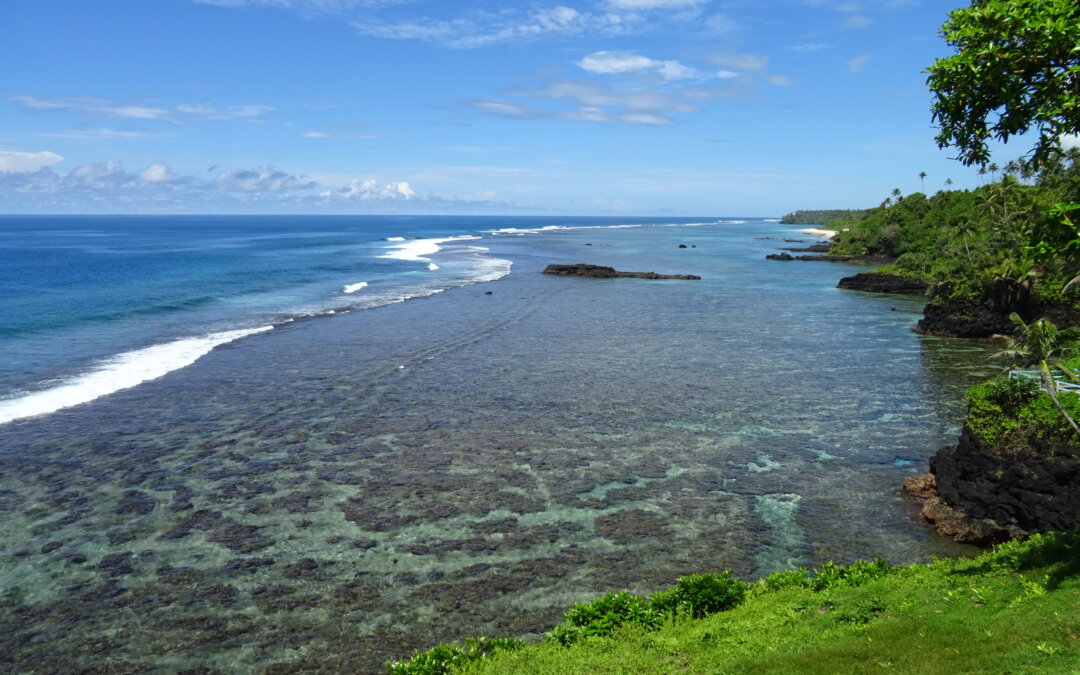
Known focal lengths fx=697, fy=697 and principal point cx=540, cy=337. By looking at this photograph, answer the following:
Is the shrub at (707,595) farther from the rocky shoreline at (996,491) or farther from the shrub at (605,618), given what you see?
the rocky shoreline at (996,491)

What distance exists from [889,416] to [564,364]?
1831cm

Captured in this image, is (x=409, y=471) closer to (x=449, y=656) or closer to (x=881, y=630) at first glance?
(x=449, y=656)

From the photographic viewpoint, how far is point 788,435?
29.5 meters

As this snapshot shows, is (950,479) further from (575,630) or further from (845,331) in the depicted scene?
(845,331)

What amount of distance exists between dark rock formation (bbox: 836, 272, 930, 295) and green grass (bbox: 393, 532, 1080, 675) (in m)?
72.7

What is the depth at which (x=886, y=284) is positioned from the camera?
82562 mm

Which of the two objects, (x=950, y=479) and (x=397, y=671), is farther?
(x=950, y=479)

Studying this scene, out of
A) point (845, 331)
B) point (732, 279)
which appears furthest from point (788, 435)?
point (732, 279)

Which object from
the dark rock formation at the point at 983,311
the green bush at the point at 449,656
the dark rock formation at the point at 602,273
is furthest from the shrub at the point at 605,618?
the dark rock formation at the point at 602,273

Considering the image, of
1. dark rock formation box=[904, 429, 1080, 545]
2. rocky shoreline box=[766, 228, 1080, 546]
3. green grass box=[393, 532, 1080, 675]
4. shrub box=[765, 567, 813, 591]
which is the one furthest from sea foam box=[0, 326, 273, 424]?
dark rock formation box=[904, 429, 1080, 545]

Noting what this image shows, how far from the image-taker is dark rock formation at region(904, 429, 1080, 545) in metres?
19.3

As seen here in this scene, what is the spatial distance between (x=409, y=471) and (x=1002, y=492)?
62.9ft

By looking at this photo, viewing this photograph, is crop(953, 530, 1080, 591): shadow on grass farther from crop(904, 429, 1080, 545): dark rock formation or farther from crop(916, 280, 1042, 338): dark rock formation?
crop(916, 280, 1042, 338): dark rock formation

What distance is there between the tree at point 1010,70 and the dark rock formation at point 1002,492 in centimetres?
1175
